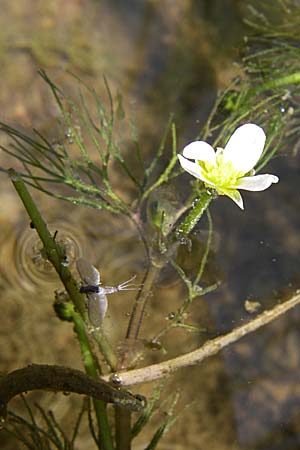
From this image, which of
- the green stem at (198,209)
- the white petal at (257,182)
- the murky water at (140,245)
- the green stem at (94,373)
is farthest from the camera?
the murky water at (140,245)

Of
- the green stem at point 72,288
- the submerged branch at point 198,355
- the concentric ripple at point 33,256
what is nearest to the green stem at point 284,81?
the submerged branch at point 198,355

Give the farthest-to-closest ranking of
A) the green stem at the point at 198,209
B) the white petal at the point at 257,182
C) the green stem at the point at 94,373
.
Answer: the green stem at the point at 94,373 → the green stem at the point at 198,209 → the white petal at the point at 257,182

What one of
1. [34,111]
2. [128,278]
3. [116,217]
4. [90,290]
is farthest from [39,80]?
[90,290]

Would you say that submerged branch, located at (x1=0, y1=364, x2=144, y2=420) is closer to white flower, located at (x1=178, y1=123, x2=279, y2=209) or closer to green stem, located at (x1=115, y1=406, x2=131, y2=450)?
green stem, located at (x1=115, y1=406, x2=131, y2=450)

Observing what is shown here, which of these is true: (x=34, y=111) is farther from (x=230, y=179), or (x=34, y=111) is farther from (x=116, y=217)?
(x=230, y=179)

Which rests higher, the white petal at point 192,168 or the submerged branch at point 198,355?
the white petal at point 192,168

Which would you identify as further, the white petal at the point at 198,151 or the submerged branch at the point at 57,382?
the submerged branch at the point at 57,382

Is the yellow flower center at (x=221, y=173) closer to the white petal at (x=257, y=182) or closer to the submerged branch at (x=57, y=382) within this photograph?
the white petal at (x=257, y=182)

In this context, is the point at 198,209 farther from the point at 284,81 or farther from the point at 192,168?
the point at 284,81

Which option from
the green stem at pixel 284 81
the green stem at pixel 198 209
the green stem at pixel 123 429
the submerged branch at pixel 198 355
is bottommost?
the green stem at pixel 123 429
